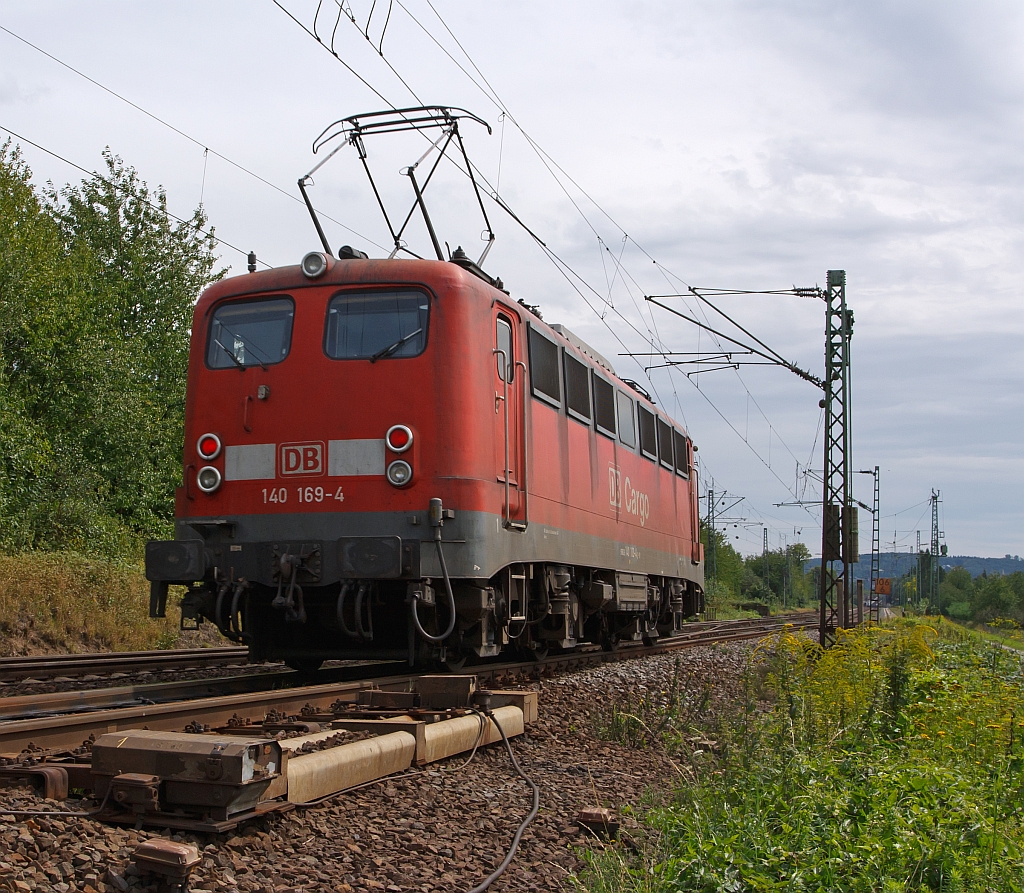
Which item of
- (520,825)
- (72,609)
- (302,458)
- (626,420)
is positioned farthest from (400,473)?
(72,609)

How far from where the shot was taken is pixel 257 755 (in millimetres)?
4094

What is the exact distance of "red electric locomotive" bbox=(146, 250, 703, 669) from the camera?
27.6ft

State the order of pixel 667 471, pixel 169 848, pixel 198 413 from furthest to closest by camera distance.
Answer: pixel 667 471 < pixel 198 413 < pixel 169 848

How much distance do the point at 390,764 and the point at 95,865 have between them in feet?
6.59

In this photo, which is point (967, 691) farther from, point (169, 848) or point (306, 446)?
point (169, 848)

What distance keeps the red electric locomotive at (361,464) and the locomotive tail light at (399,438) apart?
0.05 ft

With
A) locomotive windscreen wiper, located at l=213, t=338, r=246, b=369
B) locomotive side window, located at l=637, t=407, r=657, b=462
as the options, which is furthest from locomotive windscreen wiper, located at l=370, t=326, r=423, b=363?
locomotive side window, located at l=637, t=407, r=657, b=462

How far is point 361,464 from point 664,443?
8.50 meters

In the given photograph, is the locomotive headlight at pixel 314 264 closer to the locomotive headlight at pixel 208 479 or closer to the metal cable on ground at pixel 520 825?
the locomotive headlight at pixel 208 479

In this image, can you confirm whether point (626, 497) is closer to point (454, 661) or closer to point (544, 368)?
point (544, 368)

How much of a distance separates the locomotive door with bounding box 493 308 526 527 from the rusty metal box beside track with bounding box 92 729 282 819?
5006 mm

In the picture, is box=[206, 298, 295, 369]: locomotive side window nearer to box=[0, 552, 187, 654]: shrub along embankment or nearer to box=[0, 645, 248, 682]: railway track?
box=[0, 645, 248, 682]: railway track

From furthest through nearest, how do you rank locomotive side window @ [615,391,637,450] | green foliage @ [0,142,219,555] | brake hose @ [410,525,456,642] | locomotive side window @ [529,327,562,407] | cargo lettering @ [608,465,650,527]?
green foliage @ [0,142,219,555], locomotive side window @ [615,391,637,450], cargo lettering @ [608,465,650,527], locomotive side window @ [529,327,562,407], brake hose @ [410,525,456,642]

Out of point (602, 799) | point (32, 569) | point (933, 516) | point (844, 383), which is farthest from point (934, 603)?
point (602, 799)
